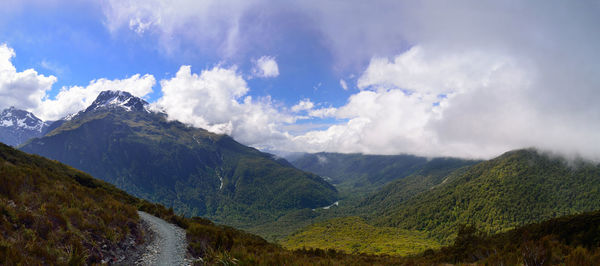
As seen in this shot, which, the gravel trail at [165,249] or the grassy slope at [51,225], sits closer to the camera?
the grassy slope at [51,225]

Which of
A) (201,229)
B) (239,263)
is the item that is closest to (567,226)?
(239,263)

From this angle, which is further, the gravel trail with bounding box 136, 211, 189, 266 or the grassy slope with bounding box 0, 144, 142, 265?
the gravel trail with bounding box 136, 211, 189, 266

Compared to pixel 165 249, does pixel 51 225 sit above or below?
above

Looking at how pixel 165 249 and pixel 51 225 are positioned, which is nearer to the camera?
pixel 51 225

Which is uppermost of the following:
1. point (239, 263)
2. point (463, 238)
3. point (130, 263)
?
point (239, 263)

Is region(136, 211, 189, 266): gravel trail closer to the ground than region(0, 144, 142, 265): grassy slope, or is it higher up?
closer to the ground

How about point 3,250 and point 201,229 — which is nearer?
point 3,250

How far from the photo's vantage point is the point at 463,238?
34.6 meters

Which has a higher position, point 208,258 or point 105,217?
point 105,217

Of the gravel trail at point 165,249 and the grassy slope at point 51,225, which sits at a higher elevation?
the grassy slope at point 51,225

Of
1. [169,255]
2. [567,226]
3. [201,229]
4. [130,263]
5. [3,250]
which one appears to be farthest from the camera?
[567,226]

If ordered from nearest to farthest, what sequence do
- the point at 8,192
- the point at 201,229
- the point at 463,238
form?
the point at 8,192 → the point at 201,229 → the point at 463,238

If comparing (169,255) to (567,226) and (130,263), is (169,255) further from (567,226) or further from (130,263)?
(567,226)

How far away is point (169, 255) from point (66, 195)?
27.5 ft
